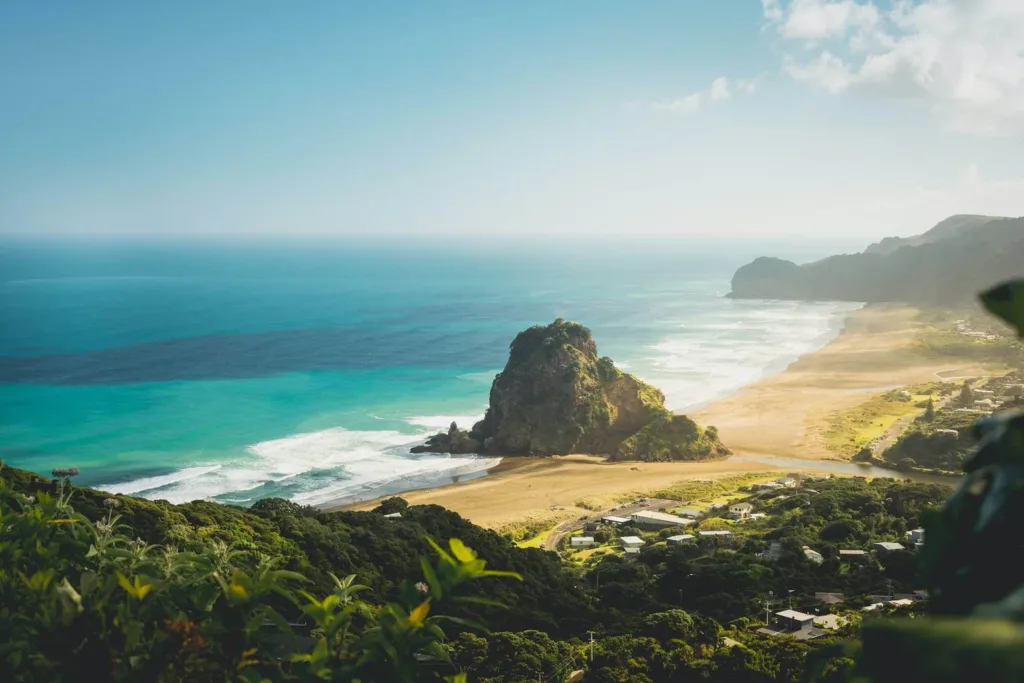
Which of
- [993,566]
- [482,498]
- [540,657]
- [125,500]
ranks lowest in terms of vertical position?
[482,498]

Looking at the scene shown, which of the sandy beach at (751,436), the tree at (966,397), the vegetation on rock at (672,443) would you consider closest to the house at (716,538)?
the sandy beach at (751,436)

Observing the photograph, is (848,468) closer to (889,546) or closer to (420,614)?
(889,546)

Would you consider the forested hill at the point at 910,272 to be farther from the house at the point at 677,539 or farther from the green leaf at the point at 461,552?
the green leaf at the point at 461,552

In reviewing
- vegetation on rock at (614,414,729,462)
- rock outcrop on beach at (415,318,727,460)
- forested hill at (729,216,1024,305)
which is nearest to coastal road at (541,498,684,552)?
vegetation on rock at (614,414,729,462)

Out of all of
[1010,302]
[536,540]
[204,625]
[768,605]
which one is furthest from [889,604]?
[1010,302]

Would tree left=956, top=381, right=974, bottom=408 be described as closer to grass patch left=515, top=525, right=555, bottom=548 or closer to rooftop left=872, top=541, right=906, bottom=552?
rooftop left=872, top=541, right=906, bottom=552

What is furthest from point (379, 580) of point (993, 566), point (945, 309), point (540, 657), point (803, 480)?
point (945, 309)

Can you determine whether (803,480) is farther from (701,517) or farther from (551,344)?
(551,344)
